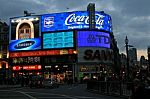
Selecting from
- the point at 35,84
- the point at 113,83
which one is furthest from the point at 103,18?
the point at 113,83

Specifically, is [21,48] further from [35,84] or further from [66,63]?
[35,84]

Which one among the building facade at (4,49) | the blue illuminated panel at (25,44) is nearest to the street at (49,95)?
the blue illuminated panel at (25,44)

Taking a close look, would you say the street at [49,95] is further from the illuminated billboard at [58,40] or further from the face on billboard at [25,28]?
the face on billboard at [25,28]

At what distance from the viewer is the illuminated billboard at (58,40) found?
333ft

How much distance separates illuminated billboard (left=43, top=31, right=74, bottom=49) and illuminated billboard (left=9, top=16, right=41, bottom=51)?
8.38ft

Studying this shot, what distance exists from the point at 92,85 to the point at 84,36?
58.5 m

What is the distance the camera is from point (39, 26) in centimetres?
10712

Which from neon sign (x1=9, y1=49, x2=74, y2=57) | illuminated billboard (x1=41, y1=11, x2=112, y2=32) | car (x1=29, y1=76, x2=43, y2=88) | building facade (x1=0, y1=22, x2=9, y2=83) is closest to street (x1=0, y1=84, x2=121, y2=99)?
car (x1=29, y1=76, x2=43, y2=88)

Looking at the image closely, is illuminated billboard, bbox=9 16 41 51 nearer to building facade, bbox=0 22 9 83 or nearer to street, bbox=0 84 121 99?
building facade, bbox=0 22 9 83

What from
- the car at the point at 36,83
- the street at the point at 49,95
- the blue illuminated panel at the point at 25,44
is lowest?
the street at the point at 49,95

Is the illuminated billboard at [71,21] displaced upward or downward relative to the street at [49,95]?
upward

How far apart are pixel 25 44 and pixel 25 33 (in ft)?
10.2

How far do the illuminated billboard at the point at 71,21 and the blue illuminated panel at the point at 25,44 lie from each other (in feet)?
12.4

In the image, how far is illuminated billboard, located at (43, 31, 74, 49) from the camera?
101 metres
